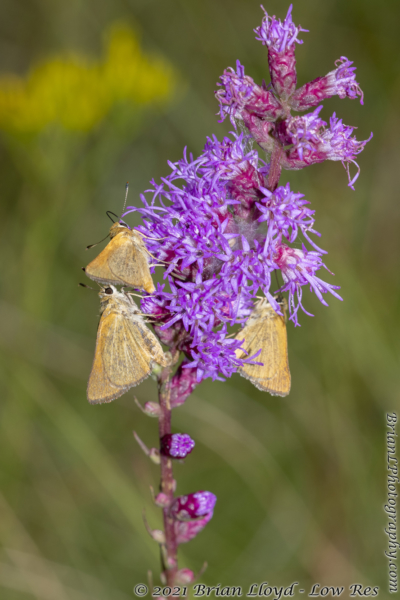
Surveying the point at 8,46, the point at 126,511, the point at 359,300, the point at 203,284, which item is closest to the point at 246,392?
the point at 359,300

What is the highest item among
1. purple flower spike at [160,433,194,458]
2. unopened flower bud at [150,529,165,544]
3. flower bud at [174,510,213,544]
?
purple flower spike at [160,433,194,458]

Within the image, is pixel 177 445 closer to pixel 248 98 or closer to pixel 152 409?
pixel 152 409

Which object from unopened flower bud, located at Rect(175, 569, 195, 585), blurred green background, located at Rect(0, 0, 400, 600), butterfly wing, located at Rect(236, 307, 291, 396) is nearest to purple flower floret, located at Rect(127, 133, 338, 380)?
butterfly wing, located at Rect(236, 307, 291, 396)

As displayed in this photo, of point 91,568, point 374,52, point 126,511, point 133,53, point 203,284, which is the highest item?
point 133,53

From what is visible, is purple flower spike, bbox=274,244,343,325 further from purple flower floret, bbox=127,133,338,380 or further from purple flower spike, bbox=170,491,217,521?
purple flower spike, bbox=170,491,217,521

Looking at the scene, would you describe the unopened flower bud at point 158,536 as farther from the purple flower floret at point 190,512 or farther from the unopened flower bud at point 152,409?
the unopened flower bud at point 152,409

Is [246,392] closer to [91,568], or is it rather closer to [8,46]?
[91,568]

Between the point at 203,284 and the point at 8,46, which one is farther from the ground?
the point at 8,46
